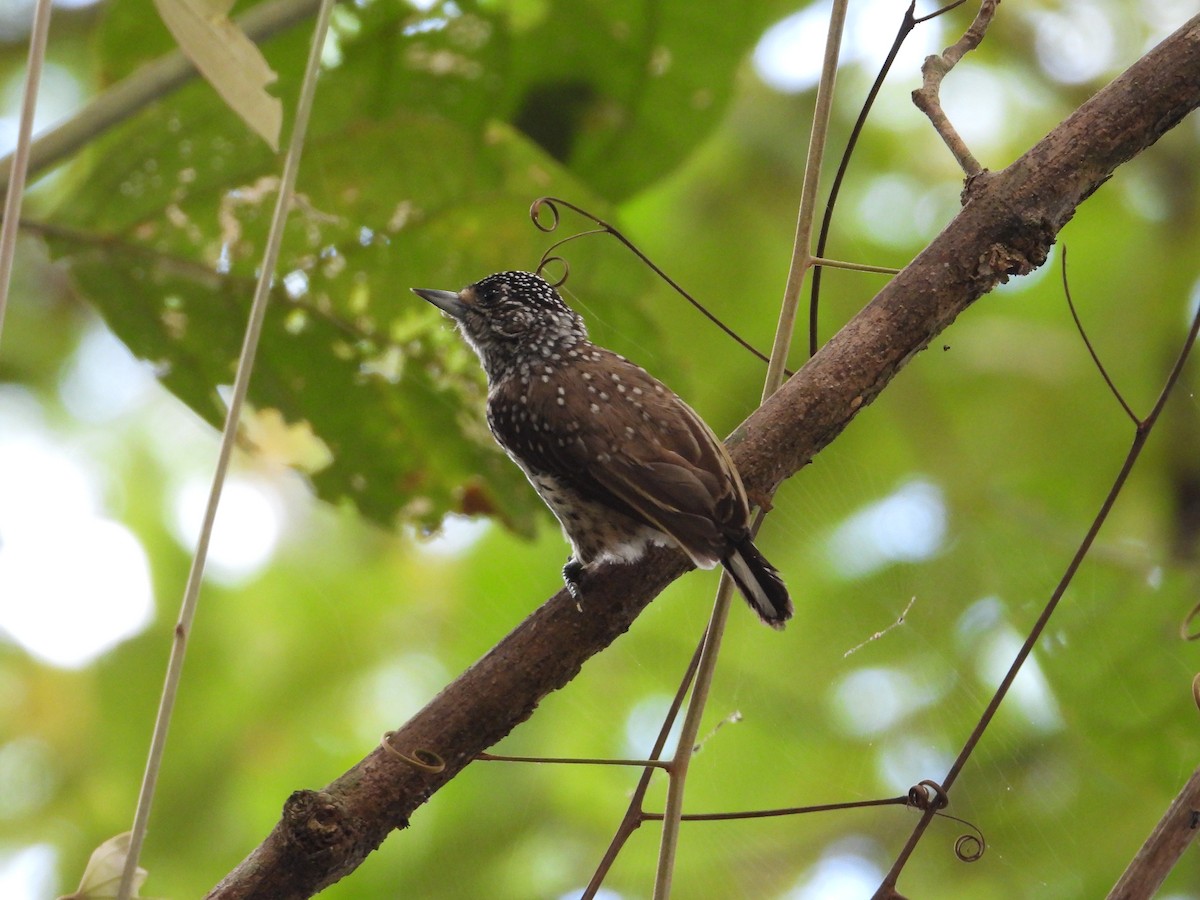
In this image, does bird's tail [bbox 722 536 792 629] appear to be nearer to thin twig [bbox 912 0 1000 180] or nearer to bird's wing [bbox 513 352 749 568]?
bird's wing [bbox 513 352 749 568]

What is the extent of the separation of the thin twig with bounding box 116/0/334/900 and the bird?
471mm

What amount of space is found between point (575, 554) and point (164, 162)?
142 cm

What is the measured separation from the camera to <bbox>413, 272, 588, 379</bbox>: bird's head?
276cm

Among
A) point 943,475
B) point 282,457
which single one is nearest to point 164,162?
point 282,457

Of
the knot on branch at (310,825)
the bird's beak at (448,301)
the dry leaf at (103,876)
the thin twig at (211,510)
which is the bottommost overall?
the dry leaf at (103,876)

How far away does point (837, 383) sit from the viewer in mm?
1610

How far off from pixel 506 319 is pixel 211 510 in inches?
55.1

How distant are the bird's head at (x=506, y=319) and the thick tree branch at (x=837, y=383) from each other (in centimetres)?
117

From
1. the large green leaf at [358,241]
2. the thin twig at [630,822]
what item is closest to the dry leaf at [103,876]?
the thin twig at [630,822]

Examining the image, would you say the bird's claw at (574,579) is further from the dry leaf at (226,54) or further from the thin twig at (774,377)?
the dry leaf at (226,54)

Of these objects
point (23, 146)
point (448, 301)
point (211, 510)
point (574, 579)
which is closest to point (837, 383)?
point (574, 579)

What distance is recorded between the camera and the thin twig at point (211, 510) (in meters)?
1.35

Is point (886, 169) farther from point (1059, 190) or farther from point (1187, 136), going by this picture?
point (1059, 190)

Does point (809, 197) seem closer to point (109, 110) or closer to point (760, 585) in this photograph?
point (760, 585)
